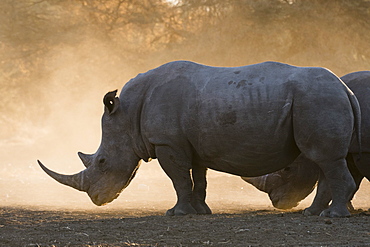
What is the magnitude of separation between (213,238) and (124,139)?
8.67 ft

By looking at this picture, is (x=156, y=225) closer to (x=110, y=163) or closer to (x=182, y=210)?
(x=182, y=210)

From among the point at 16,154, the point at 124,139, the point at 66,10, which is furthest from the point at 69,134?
the point at 124,139

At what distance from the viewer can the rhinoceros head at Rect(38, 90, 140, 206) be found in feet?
24.8

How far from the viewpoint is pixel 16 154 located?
64.9ft

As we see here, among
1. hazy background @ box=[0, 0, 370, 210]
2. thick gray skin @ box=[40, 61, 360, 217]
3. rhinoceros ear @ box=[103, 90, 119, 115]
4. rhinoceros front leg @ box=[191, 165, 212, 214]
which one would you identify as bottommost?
rhinoceros front leg @ box=[191, 165, 212, 214]

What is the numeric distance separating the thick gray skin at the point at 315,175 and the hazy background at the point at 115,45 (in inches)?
538

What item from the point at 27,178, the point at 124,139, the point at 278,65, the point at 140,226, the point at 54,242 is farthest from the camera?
the point at 27,178

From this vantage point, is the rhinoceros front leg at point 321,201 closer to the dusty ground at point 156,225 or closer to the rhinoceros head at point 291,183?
the dusty ground at point 156,225

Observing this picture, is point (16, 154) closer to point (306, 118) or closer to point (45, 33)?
point (45, 33)

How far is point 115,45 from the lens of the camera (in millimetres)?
21828

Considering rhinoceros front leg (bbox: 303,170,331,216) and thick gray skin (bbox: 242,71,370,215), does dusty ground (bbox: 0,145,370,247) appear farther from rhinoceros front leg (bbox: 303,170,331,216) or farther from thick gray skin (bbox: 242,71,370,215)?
thick gray skin (bbox: 242,71,370,215)

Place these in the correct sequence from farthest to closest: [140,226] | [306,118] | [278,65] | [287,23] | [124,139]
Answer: [287,23]
[124,139]
[278,65]
[306,118]
[140,226]

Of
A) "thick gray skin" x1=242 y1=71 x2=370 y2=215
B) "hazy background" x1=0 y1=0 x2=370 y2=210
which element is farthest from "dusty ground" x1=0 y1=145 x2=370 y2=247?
"hazy background" x1=0 y1=0 x2=370 y2=210

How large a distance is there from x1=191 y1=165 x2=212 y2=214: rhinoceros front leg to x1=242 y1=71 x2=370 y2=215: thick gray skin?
2.85 feet
